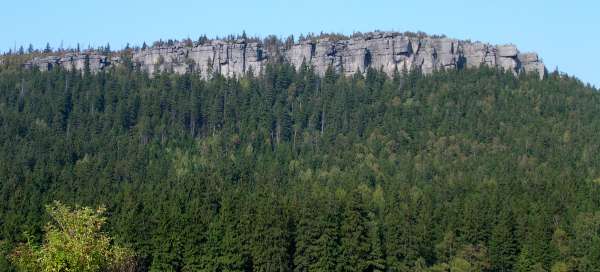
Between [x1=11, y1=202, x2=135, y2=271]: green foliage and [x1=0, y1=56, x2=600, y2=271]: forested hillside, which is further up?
[x1=11, y1=202, x2=135, y2=271]: green foliage

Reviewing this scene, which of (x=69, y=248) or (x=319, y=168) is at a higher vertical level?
(x=69, y=248)

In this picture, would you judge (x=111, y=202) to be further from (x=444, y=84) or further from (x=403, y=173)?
(x=444, y=84)

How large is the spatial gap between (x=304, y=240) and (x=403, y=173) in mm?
56120

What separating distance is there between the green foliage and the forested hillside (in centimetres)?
889

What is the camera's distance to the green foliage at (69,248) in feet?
123

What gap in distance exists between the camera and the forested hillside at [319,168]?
8725cm

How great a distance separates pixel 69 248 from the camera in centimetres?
3775

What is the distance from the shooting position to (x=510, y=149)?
14800 centimetres

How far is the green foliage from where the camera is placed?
123ft

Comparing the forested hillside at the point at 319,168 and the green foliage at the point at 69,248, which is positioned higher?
the green foliage at the point at 69,248

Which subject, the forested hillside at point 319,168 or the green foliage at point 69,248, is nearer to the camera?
the green foliage at point 69,248

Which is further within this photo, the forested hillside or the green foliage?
the forested hillside

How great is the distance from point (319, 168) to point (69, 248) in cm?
11191

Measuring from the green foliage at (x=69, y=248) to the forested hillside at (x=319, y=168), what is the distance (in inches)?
350
